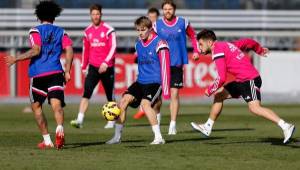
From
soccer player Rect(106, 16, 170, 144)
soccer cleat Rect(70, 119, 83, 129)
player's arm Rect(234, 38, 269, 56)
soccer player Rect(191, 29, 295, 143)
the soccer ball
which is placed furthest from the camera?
soccer cleat Rect(70, 119, 83, 129)

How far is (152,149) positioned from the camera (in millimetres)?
12391

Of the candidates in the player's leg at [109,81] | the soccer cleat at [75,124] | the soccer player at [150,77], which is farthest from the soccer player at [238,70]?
the player's leg at [109,81]

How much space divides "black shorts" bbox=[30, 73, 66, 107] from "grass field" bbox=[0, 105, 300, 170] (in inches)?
29.0

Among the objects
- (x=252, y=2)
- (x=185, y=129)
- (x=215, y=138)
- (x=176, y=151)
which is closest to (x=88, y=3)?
(x=252, y=2)

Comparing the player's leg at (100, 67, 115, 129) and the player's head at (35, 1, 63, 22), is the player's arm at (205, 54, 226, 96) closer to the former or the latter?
the player's head at (35, 1, 63, 22)

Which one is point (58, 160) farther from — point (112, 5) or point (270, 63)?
point (112, 5)

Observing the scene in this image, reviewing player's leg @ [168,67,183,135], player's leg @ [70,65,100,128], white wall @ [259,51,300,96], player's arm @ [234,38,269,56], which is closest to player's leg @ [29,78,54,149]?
player's arm @ [234,38,269,56]

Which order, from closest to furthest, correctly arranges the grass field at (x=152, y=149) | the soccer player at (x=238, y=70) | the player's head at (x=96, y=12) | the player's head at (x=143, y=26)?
the grass field at (x=152, y=149), the soccer player at (x=238, y=70), the player's head at (x=143, y=26), the player's head at (x=96, y=12)

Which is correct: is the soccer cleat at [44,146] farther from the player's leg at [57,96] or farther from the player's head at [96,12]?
the player's head at [96,12]

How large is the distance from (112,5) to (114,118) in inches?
881

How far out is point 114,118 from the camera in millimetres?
13000

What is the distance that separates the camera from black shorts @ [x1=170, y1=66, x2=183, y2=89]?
15773 mm

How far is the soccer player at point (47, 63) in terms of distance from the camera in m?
12.5

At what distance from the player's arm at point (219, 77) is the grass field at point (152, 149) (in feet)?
2.65
